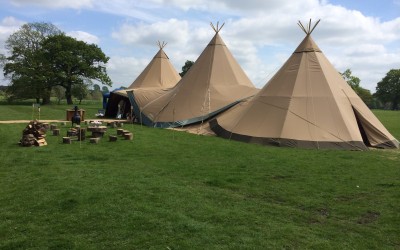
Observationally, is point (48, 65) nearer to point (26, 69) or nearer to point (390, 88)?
point (26, 69)

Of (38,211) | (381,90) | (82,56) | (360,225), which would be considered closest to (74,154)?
(38,211)

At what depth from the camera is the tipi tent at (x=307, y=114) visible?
12.7 m

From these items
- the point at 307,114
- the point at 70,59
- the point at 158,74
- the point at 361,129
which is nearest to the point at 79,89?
the point at 70,59

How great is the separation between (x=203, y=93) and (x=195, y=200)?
12511mm

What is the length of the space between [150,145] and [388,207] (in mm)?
7854

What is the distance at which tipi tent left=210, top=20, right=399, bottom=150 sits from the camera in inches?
500

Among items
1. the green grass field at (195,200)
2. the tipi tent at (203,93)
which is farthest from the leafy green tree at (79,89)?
the green grass field at (195,200)

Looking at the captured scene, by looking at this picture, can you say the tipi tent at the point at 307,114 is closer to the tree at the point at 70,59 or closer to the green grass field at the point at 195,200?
the green grass field at the point at 195,200

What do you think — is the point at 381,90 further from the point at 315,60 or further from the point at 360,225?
→ the point at 360,225

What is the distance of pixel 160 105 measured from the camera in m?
19.1

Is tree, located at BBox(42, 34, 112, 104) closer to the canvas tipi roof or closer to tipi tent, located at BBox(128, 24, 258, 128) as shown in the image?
the canvas tipi roof

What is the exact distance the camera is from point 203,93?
18.3 meters

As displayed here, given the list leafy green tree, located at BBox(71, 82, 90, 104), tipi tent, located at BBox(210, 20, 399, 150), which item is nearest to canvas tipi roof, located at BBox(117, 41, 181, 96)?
tipi tent, located at BBox(210, 20, 399, 150)

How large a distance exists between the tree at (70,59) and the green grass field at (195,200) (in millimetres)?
30496
